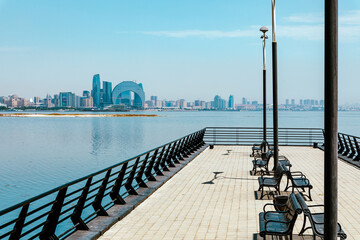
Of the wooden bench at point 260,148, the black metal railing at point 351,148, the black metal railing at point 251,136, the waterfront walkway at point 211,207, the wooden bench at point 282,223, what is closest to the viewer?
the wooden bench at point 282,223

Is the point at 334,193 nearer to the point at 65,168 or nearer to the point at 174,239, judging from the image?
the point at 174,239

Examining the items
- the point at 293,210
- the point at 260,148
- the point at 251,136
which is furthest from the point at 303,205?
the point at 251,136

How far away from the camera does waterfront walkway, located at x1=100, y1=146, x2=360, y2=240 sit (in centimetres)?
805

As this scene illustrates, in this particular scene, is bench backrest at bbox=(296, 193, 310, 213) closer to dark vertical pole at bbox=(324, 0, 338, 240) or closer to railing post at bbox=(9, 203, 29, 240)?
dark vertical pole at bbox=(324, 0, 338, 240)

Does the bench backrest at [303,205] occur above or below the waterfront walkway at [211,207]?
above

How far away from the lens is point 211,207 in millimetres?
10234

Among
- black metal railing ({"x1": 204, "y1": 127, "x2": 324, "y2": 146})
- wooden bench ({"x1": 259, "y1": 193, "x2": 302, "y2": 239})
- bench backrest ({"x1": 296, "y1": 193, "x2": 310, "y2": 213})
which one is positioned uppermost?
bench backrest ({"x1": 296, "y1": 193, "x2": 310, "y2": 213})

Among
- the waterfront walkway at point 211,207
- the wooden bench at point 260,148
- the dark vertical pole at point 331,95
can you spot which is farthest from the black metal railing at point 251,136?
the dark vertical pole at point 331,95

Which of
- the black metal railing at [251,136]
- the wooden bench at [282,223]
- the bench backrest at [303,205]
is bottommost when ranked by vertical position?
the black metal railing at [251,136]

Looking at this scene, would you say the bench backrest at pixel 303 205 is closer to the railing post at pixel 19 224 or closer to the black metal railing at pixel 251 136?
the railing post at pixel 19 224

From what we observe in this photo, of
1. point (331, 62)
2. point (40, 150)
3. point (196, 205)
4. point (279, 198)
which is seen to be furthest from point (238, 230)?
point (40, 150)

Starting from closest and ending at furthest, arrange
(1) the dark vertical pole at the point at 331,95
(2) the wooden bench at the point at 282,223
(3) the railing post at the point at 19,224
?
1. (1) the dark vertical pole at the point at 331,95
2. (3) the railing post at the point at 19,224
3. (2) the wooden bench at the point at 282,223

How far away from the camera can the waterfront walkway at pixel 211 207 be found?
317 inches

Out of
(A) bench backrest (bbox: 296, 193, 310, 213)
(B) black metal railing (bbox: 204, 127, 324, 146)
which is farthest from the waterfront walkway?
(B) black metal railing (bbox: 204, 127, 324, 146)
